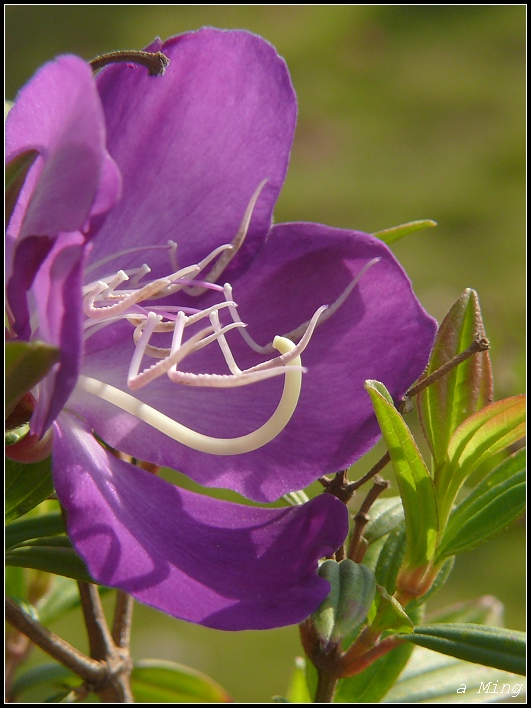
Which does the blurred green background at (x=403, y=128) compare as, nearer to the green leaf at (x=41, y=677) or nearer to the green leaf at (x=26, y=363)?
the green leaf at (x=41, y=677)

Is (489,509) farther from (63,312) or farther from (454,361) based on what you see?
(63,312)

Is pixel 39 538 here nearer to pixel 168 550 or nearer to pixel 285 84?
pixel 168 550

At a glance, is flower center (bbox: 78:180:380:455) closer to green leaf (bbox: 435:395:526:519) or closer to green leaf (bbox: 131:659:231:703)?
green leaf (bbox: 435:395:526:519)

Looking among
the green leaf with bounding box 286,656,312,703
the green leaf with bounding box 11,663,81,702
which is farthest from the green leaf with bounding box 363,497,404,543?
the green leaf with bounding box 11,663,81,702

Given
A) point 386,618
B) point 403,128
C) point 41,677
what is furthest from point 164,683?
point 403,128

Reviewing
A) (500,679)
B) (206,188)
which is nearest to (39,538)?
Result: (206,188)

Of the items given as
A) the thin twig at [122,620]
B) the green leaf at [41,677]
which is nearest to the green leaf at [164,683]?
the green leaf at [41,677]

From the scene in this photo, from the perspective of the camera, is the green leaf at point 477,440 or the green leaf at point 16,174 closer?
the green leaf at point 16,174
